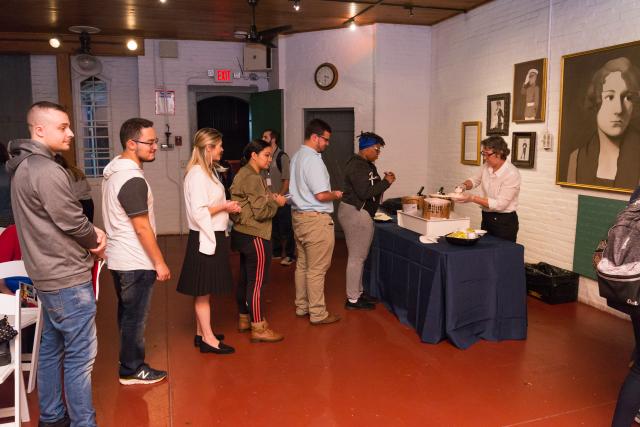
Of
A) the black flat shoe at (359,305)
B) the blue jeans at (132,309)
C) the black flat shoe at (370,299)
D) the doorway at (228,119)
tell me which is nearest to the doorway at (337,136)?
the doorway at (228,119)

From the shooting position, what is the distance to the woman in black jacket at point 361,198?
4.51 metres

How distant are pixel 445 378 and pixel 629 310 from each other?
4.70 ft

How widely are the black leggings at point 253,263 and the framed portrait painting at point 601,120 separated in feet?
9.94

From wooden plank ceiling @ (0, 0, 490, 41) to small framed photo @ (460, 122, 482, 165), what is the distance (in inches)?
55.9

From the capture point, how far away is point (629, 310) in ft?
7.76

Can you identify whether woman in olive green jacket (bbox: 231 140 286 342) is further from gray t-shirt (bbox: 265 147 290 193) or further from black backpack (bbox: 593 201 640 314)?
gray t-shirt (bbox: 265 147 290 193)

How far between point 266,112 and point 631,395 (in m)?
6.66

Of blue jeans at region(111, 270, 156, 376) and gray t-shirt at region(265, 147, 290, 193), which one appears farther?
gray t-shirt at region(265, 147, 290, 193)

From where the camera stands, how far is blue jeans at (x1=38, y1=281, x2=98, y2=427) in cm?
253

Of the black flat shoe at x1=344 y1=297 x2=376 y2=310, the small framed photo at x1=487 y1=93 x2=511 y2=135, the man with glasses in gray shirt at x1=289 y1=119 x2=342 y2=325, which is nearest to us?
the man with glasses in gray shirt at x1=289 y1=119 x2=342 y2=325

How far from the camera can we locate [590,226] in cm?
479

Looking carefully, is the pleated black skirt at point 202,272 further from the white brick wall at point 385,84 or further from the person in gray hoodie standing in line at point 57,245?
the white brick wall at point 385,84

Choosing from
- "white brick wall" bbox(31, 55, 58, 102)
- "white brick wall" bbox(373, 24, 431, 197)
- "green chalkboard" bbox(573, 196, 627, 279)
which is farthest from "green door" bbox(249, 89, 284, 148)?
"green chalkboard" bbox(573, 196, 627, 279)

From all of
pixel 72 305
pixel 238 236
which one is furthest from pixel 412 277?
pixel 72 305
